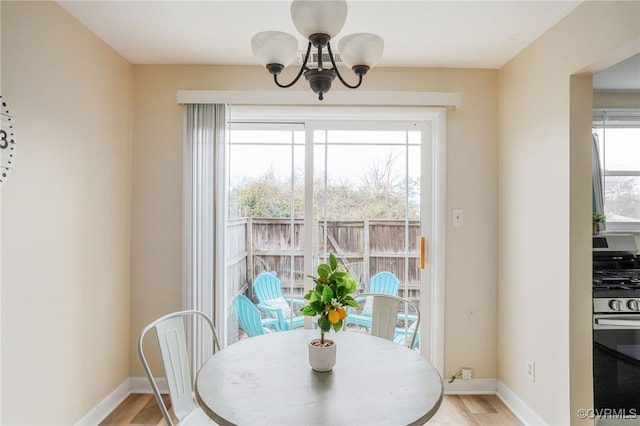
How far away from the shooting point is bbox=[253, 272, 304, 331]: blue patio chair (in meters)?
3.02

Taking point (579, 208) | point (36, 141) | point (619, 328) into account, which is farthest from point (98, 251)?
point (619, 328)

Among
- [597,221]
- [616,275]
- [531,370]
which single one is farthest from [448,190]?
[531,370]

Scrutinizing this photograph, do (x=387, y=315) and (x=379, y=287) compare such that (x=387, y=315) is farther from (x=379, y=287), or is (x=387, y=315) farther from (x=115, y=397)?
(x=115, y=397)

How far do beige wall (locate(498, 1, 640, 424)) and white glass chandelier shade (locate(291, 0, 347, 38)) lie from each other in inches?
56.3

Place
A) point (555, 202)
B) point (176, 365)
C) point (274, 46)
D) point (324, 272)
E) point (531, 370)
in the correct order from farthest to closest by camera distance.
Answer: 1. point (531, 370)
2. point (555, 202)
3. point (176, 365)
4. point (324, 272)
5. point (274, 46)

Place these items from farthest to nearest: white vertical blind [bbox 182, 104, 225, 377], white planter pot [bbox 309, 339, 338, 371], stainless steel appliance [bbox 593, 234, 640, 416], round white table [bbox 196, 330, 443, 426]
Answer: white vertical blind [bbox 182, 104, 225, 377]
stainless steel appliance [bbox 593, 234, 640, 416]
white planter pot [bbox 309, 339, 338, 371]
round white table [bbox 196, 330, 443, 426]

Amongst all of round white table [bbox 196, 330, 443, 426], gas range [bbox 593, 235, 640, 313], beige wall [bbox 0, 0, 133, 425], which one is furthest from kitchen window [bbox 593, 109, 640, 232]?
beige wall [bbox 0, 0, 133, 425]

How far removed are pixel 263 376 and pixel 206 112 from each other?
2.03 metres

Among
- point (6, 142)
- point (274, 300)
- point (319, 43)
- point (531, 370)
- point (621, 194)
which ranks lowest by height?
point (531, 370)

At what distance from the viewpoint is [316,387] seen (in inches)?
55.0

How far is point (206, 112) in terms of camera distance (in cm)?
279

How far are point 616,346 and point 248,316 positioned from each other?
8.08ft

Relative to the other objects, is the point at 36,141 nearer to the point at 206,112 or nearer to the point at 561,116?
the point at 206,112

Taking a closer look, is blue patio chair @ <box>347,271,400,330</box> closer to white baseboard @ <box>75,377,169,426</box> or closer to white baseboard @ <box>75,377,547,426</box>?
white baseboard @ <box>75,377,547,426</box>
